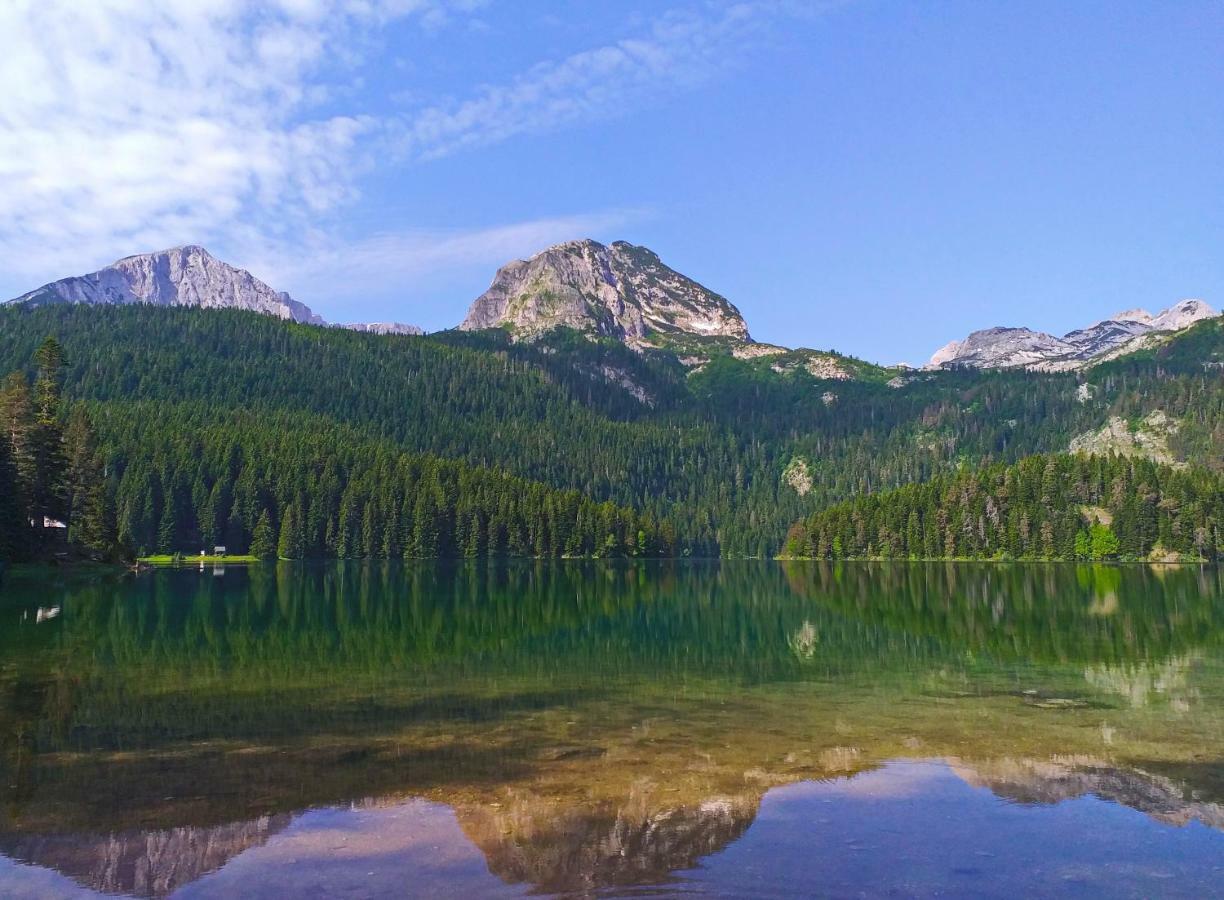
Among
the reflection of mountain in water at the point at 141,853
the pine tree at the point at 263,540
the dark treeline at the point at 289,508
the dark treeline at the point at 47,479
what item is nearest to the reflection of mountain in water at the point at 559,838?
the reflection of mountain in water at the point at 141,853

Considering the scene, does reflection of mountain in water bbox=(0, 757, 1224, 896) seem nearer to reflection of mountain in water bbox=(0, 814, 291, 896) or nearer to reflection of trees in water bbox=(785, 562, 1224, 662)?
reflection of mountain in water bbox=(0, 814, 291, 896)

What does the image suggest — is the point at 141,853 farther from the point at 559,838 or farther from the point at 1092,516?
the point at 1092,516

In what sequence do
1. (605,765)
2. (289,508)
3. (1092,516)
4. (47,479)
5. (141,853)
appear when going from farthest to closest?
1. (1092,516)
2. (289,508)
3. (47,479)
4. (605,765)
5. (141,853)

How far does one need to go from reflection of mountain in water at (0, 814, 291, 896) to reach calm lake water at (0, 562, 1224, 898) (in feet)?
0.18

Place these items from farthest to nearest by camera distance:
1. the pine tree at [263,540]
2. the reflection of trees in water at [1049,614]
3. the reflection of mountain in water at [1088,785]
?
1. the pine tree at [263,540]
2. the reflection of trees in water at [1049,614]
3. the reflection of mountain in water at [1088,785]

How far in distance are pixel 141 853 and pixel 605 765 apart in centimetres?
955

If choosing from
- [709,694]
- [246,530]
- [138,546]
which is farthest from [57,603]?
[246,530]

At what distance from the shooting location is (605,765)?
65.6ft

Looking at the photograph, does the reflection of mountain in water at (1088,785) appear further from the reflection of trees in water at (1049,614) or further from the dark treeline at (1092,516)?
the dark treeline at (1092,516)

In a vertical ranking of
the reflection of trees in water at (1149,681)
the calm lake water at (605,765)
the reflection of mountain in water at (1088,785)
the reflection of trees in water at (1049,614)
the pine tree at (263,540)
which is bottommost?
the reflection of trees in water at (1049,614)

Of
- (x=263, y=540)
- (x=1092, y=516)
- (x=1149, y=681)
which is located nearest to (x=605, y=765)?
(x=1149, y=681)

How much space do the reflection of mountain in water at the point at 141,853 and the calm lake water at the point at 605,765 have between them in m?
0.05

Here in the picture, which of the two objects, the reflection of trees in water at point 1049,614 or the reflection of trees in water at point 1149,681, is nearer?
the reflection of trees in water at point 1149,681

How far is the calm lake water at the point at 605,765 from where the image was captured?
13.7m
